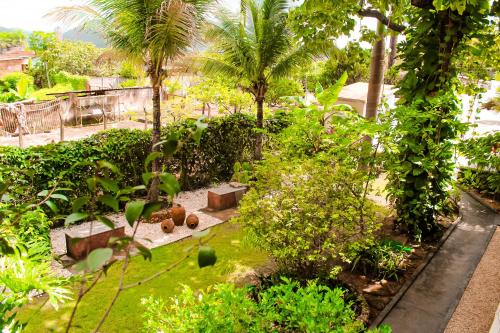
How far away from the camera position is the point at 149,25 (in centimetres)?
789

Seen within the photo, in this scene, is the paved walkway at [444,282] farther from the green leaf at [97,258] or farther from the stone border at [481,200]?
the green leaf at [97,258]

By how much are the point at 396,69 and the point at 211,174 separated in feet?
18.8

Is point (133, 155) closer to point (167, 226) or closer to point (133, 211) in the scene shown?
point (167, 226)

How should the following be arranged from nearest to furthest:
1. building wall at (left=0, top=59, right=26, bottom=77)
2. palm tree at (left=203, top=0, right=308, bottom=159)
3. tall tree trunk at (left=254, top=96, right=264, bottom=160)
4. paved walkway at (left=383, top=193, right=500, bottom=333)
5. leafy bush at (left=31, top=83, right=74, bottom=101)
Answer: paved walkway at (left=383, top=193, right=500, bottom=333) < palm tree at (left=203, top=0, right=308, bottom=159) < tall tree trunk at (left=254, top=96, right=264, bottom=160) < leafy bush at (left=31, top=83, right=74, bottom=101) < building wall at (left=0, top=59, right=26, bottom=77)

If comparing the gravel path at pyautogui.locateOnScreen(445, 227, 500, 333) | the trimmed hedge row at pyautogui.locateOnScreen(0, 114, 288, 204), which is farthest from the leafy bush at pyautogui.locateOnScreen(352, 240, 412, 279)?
the trimmed hedge row at pyautogui.locateOnScreen(0, 114, 288, 204)

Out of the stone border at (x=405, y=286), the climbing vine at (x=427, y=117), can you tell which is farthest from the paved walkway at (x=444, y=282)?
the climbing vine at (x=427, y=117)

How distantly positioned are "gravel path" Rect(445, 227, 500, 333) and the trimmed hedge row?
14.0ft

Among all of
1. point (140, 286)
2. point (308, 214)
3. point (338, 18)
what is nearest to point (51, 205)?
point (308, 214)

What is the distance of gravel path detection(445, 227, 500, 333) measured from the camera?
17.3 ft

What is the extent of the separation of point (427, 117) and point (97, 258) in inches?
260

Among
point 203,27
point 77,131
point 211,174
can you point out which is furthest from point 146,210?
point 77,131

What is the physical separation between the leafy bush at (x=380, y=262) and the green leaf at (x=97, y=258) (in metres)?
5.63

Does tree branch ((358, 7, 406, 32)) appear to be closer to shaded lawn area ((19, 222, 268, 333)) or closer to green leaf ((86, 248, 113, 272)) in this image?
shaded lawn area ((19, 222, 268, 333))

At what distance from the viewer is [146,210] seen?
1256 millimetres
